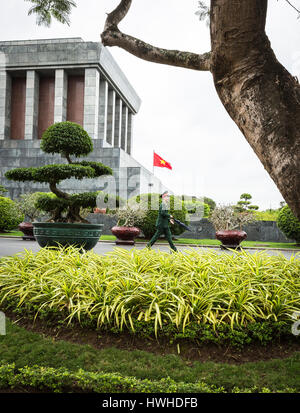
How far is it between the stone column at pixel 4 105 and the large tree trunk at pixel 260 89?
90.1 ft

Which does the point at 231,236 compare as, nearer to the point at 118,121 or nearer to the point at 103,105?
the point at 103,105

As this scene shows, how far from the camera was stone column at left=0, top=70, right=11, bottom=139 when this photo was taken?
89.1 feet

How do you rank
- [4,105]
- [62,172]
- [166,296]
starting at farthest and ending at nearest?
[4,105] < [62,172] < [166,296]

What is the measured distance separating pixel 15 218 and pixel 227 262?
1430 cm

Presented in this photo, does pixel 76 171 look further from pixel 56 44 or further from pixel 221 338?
pixel 56 44

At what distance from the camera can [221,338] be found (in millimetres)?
3029

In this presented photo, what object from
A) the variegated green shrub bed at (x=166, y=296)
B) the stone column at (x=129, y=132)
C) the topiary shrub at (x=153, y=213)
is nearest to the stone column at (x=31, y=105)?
the stone column at (x=129, y=132)

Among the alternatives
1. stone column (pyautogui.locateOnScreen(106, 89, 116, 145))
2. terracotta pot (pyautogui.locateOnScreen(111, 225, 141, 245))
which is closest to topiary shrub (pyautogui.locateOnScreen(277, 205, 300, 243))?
terracotta pot (pyautogui.locateOnScreen(111, 225, 141, 245))

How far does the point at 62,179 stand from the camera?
7.77 m

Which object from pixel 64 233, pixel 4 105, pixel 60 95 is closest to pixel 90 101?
pixel 60 95

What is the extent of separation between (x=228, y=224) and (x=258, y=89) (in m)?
10.6

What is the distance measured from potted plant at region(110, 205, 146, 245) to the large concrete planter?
5.81 m

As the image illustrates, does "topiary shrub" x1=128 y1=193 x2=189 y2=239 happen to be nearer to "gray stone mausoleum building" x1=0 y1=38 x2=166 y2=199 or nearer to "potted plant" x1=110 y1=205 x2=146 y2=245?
"potted plant" x1=110 y1=205 x2=146 y2=245

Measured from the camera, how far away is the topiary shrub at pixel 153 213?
15031mm
